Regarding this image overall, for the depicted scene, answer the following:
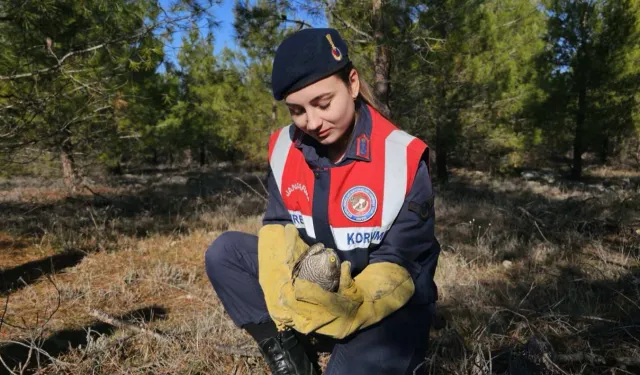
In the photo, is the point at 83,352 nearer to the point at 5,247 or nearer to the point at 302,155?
the point at 302,155

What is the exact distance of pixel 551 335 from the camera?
6.97 ft

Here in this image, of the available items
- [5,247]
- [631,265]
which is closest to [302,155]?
[631,265]

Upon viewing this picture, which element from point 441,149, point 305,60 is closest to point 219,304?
point 305,60

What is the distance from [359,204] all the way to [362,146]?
22cm

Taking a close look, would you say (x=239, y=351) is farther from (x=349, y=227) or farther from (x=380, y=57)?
(x=380, y=57)

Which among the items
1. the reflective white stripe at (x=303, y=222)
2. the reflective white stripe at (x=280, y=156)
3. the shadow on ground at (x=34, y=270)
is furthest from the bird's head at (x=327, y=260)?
the shadow on ground at (x=34, y=270)

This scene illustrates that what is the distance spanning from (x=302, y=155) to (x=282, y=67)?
0.41 m

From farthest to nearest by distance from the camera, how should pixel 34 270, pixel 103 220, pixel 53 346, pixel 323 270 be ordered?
pixel 103 220, pixel 34 270, pixel 53 346, pixel 323 270

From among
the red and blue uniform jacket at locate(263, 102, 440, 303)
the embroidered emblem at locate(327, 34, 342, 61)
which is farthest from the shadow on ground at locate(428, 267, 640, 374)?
A: the embroidered emblem at locate(327, 34, 342, 61)

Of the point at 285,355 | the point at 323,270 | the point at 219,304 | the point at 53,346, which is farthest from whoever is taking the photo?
the point at 219,304

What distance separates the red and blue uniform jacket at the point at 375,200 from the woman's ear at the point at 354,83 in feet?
0.24

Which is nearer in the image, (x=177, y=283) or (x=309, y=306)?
(x=309, y=306)

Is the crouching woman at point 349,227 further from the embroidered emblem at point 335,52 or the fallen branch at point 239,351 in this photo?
the fallen branch at point 239,351

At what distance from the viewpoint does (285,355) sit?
1.68 meters
